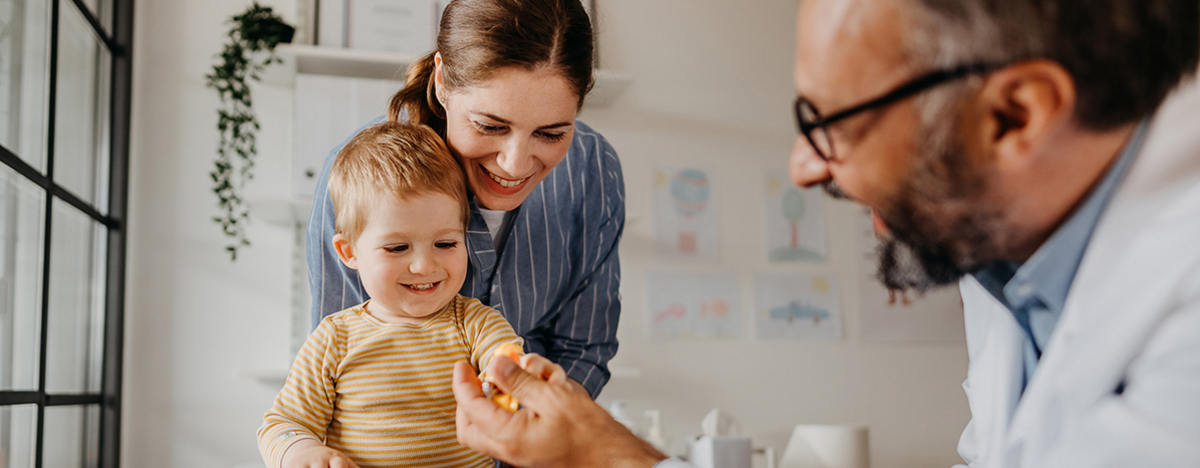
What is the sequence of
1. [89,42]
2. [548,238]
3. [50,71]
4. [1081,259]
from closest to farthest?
[1081,259], [548,238], [50,71], [89,42]

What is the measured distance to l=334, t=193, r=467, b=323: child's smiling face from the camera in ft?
3.46

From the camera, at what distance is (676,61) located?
3119 mm

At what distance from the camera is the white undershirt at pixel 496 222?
1.30 metres

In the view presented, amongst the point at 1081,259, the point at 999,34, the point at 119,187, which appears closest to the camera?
the point at 999,34

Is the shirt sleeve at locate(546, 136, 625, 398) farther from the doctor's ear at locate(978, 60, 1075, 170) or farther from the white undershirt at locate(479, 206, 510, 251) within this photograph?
the doctor's ear at locate(978, 60, 1075, 170)

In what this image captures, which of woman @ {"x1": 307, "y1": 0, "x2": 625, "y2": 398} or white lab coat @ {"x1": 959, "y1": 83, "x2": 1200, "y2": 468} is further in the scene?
woman @ {"x1": 307, "y1": 0, "x2": 625, "y2": 398}

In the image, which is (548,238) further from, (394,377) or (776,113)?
(776,113)

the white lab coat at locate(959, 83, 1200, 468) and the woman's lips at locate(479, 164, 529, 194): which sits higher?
the woman's lips at locate(479, 164, 529, 194)

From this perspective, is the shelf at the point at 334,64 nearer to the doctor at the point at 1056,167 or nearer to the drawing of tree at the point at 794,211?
the drawing of tree at the point at 794,211

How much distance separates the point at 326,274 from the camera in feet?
3.98

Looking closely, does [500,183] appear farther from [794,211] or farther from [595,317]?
[794,211]

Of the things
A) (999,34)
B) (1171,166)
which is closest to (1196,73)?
(1171,166)

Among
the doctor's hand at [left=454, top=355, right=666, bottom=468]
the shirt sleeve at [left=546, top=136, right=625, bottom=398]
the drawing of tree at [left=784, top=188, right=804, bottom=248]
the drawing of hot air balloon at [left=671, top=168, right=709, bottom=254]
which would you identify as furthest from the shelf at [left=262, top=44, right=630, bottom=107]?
the doctor's hand at [left=454, top=355, right=666, bottom=468]

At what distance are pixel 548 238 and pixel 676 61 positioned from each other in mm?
1886
